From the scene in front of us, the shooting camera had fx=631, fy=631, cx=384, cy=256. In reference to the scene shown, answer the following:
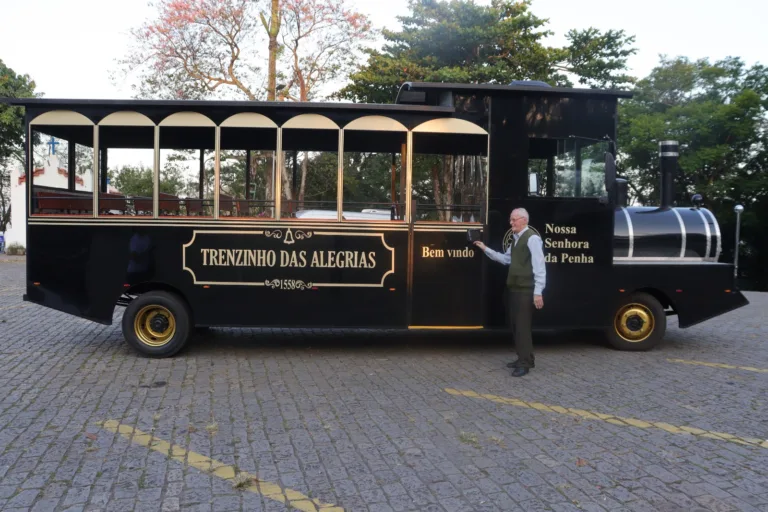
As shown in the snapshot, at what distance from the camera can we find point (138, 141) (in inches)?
292

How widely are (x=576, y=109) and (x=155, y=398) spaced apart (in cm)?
565

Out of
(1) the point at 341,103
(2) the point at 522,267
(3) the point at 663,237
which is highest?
(1) the point at 341,103

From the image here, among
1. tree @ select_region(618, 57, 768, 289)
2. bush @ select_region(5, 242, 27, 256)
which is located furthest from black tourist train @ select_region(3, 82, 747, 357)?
bush @ select_region(5, 242, 27, 256)

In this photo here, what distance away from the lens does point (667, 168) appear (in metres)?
8.41

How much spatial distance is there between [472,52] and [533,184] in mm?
17678

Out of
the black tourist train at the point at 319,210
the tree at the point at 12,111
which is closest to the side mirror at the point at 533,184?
the black tourist train at the point at 319,210

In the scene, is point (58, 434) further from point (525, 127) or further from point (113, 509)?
point (525, 127)

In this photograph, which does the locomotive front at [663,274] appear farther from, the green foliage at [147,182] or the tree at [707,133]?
the tree at [707,133]

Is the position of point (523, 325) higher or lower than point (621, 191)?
lower

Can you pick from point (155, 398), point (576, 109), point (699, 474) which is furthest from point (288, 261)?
point (699, 474)

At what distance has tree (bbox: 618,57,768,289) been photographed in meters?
31.5

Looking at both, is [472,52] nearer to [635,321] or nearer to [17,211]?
[635,321]

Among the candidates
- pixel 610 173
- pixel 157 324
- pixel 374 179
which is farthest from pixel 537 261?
pixel 157 324

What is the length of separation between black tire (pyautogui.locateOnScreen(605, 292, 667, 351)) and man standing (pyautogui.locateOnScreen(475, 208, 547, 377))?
5.90 feet
